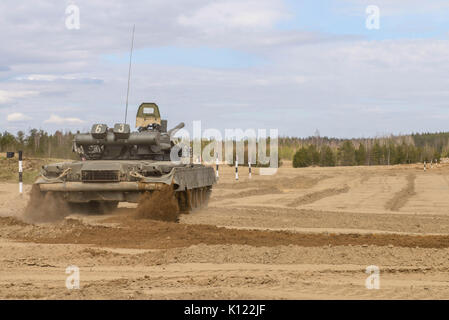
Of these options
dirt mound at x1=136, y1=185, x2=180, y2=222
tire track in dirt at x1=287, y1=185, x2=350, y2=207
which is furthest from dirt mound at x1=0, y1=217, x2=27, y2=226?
tire track in dirt at x1=287, y1=185, x2=350, y2=207

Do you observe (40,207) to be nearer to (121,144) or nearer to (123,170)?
(123,170)

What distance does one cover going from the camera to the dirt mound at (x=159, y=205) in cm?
1448

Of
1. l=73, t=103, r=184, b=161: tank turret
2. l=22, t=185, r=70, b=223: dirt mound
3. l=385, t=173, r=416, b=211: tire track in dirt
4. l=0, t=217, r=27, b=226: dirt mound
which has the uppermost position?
l=73, t=103, r=184, b=161: tank turret

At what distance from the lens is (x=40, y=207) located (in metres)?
15.4

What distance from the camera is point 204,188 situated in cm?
1988

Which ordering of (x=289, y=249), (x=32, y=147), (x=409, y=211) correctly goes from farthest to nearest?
1. (x=32, y=147)
2. (x=409, y=211)
3. (x=289, y=249)

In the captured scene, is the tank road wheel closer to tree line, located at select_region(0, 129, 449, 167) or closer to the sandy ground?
the sandy ground

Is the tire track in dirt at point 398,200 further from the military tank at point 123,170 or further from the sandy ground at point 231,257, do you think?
the military tank at point 123,170

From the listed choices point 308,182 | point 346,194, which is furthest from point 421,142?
point 346,194

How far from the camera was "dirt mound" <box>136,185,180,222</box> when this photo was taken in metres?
14.5

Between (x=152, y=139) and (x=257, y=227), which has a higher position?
(x=152, y=139)

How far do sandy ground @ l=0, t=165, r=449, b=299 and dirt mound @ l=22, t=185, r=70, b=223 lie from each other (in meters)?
0.40

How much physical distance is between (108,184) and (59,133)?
4147cm

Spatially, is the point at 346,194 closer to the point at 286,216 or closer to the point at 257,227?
the point at 286,216
